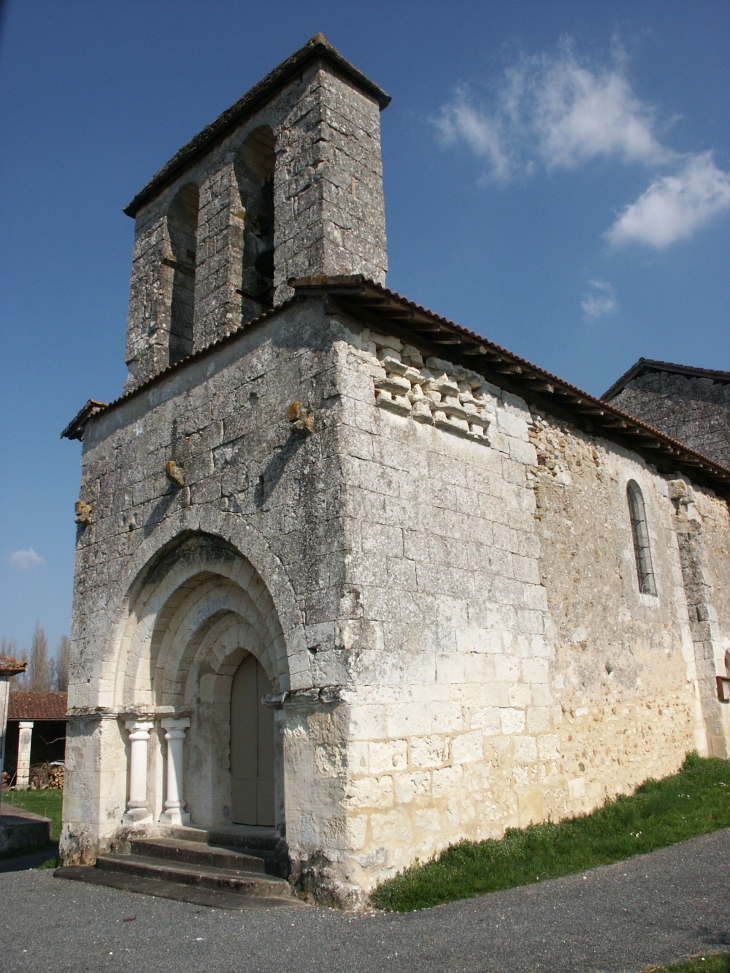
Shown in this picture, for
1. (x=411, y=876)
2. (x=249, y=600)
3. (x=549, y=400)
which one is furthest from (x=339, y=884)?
(x=549, y=400)

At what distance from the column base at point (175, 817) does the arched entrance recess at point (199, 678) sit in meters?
0.05

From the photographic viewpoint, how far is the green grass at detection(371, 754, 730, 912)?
5.20 meters

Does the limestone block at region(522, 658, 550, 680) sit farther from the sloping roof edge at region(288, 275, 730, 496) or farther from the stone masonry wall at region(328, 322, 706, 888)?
the sloping roof edge at region(288, 275, 730, 496)

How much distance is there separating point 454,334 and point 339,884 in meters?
4.34

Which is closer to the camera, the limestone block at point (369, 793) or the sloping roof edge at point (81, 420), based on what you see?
the limestone block at point (369, 793)

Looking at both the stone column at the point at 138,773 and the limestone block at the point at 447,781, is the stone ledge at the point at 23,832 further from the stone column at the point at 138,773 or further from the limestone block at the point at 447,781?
the limestone block at the point at 447,781

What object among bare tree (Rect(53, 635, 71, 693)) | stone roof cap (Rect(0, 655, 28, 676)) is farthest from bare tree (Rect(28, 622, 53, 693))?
stone roof cap (Rect(0, 655, 28, 676))

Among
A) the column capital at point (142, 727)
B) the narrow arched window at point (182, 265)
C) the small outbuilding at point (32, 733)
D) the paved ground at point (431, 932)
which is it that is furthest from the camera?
the small outbuilding at point (32, 733)

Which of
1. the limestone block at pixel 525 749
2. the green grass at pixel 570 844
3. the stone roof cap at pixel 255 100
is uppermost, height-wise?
the stone roof cap at pixel 255 100

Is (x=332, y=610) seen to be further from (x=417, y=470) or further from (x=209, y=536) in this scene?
(x=209, y=536)

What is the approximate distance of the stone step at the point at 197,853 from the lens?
5.92 m

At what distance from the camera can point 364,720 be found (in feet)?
17.4

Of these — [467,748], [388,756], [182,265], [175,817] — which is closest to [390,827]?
[388,756]

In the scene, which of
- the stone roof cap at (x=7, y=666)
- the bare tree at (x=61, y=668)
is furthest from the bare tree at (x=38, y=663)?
the stone roof cap at (x=7, y=666)
